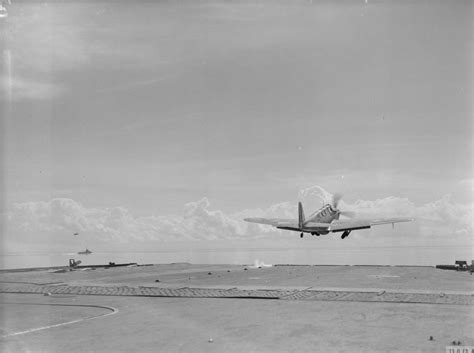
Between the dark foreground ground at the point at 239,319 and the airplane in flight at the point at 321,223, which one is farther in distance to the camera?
the airplane in flight at the point at 321,223

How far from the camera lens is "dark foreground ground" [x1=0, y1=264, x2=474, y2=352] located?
18469 millimetres

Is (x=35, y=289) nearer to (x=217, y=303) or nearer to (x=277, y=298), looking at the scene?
(x=217, y=303)

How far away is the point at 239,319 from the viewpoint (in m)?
23.9

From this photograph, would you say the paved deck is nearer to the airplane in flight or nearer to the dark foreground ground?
the dark foreground ground

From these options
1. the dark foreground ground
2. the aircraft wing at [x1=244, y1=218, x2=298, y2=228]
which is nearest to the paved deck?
the dark foreground ground

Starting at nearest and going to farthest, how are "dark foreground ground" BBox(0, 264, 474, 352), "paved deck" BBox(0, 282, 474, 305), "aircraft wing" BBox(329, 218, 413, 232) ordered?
1. "dark foreground ground" BBox(0, 264, 474, 352)
2. "paved deck" BBox(0, 282, 474, 305)
3. "aircraft wing" BBox(329, 218, 413, 232)

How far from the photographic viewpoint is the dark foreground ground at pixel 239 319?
727 inches

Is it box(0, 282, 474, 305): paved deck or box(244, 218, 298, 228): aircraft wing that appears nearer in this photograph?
box(0, 282, 474, 305): paved deck

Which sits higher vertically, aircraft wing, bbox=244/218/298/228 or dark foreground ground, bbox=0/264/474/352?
aircraft wing, bbox=244/218/298/228

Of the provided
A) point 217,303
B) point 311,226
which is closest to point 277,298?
point 217,303

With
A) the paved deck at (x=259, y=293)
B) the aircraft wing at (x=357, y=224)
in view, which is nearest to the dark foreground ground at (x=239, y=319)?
the paved deck at (x=259, y=293)

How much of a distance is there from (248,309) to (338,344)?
31.4 feet

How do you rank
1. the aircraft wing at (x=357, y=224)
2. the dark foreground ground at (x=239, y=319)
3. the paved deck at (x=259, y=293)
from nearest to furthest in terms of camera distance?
1. the dark foreground ground at (x=239, y=319)
2. the paved deck at (x=259, y=293)
3. the aircraft wing at (x=357, y=224)

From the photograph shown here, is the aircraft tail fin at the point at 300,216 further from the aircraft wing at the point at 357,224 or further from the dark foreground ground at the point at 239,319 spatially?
the dark foreground ground at the point at 239,319
